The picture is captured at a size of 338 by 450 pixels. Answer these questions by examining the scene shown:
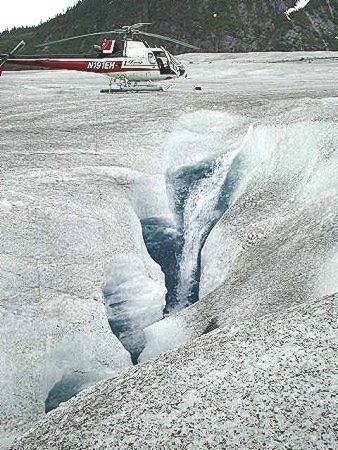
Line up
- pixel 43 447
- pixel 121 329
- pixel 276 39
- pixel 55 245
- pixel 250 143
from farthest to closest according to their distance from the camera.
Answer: pixel 276 39 → pixel 250 143 → pixel 121 329 → pixel 55 245 → pixel 43 447

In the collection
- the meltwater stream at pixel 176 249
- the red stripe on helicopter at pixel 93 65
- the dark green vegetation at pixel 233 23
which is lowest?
the meltwater stream at pixel 176 249

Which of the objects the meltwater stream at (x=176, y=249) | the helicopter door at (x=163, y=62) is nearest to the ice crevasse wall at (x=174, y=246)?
the meltwater stream at (x=176, y=249)

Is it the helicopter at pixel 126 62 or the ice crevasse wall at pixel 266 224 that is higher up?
the helicopter at pixel 126 62

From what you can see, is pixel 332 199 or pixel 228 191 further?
pixel 228 191

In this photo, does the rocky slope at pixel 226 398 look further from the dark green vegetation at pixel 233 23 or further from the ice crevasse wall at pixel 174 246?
the dark green vegetation at pixel 233 23

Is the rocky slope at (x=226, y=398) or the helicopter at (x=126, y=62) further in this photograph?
the helicopter at (x=126, y=62)

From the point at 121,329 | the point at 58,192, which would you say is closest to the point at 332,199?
the point at 121,329

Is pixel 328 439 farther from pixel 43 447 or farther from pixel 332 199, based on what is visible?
pixel 332 199

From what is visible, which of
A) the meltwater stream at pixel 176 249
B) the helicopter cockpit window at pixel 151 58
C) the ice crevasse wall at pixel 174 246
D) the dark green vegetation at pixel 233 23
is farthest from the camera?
the dark green vegetation at pixel 233 23
